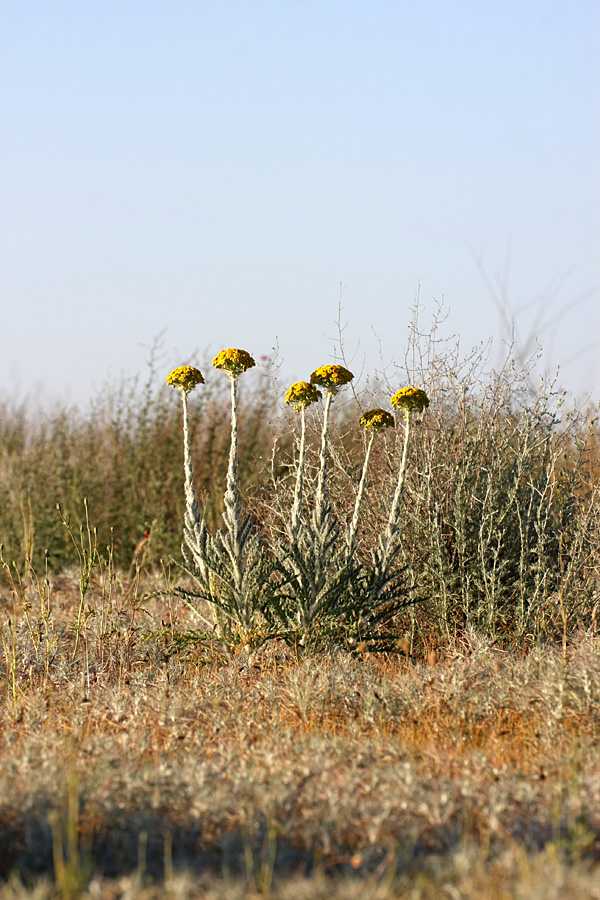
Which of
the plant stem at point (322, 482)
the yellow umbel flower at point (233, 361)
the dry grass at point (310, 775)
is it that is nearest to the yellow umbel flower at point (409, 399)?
the plant stem at point (322, 482)

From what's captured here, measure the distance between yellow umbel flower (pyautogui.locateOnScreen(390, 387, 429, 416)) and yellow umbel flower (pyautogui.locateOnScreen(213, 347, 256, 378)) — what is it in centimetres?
72

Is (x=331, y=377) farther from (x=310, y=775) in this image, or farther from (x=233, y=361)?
(x=310, y=775)

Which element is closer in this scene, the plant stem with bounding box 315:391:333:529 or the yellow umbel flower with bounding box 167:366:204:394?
the plant stem with bounding box 315:391:333:529

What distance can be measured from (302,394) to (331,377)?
0.60ft

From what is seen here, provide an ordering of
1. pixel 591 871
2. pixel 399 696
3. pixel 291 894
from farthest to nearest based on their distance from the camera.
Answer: pixel 399 696 → pixel 591 871 → pixel 291 894

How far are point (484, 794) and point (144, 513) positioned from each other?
212 inches

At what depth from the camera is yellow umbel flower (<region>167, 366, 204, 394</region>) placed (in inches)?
167

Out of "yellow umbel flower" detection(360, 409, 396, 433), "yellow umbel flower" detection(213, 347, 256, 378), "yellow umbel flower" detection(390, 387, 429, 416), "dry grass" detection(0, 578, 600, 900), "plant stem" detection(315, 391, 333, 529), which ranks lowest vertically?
"dry grass" detection(0, 578, 600, 900)

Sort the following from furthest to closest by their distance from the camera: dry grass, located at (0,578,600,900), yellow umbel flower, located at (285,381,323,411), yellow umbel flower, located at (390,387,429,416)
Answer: yellow umbel flower, located at (285,381,323,411), yellow umbel flower, located at (390,387,429,416), dry grass, located at (0,578,600,900)

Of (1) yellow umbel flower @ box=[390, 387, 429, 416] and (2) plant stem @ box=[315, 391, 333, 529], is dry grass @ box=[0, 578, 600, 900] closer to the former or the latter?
(2) plant stem @ box=[315, 391, 333, 529]

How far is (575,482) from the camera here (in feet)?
17.3

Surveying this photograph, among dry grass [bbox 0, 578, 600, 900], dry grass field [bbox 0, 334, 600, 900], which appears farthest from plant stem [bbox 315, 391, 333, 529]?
dry grass [bbox 0, 578, 600, 900]

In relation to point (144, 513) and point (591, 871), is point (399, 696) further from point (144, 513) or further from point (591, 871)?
point (144, 513)

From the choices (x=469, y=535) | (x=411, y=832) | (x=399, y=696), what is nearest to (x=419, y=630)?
(x=469, y=535)
